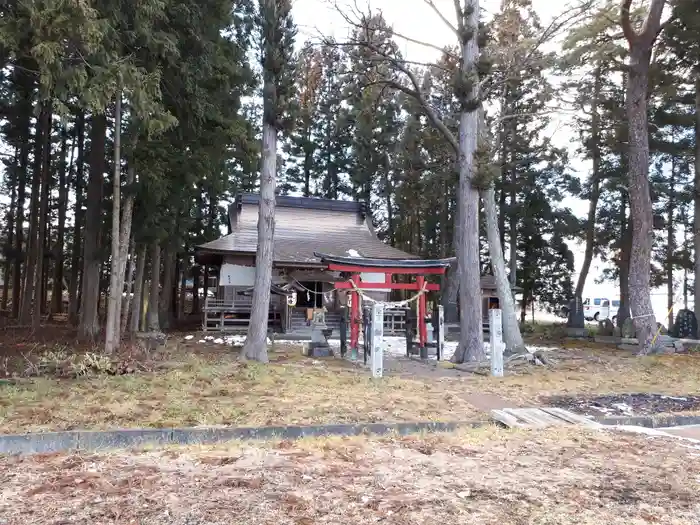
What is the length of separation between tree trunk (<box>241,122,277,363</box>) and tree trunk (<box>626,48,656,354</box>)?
419 inches

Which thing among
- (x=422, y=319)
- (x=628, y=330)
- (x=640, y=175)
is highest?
(x=640, y=175)

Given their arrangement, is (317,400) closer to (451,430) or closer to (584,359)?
(451,430)

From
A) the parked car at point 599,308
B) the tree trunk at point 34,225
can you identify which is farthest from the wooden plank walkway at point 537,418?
the parked car at point 599,308

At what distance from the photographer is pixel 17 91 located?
16672 millimetres

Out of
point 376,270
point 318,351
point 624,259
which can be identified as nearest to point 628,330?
point 624,259

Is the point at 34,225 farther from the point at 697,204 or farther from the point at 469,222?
the point at 697,204

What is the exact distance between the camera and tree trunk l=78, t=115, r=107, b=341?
14.2m

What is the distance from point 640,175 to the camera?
1566cm

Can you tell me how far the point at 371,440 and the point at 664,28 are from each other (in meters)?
17.7

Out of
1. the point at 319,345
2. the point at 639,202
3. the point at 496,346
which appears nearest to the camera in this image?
the point at 496,346

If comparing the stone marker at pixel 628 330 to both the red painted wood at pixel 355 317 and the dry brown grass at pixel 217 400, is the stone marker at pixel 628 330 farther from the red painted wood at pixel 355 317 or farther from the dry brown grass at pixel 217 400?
the dry brown grass at pixel 217 400

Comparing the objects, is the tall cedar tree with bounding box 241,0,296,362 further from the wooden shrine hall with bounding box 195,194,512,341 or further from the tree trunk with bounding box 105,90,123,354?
the wooden shrine hall with bounding box 195,194,512,341

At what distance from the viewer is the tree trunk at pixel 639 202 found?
49.4 feet

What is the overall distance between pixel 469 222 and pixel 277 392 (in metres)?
7.00
